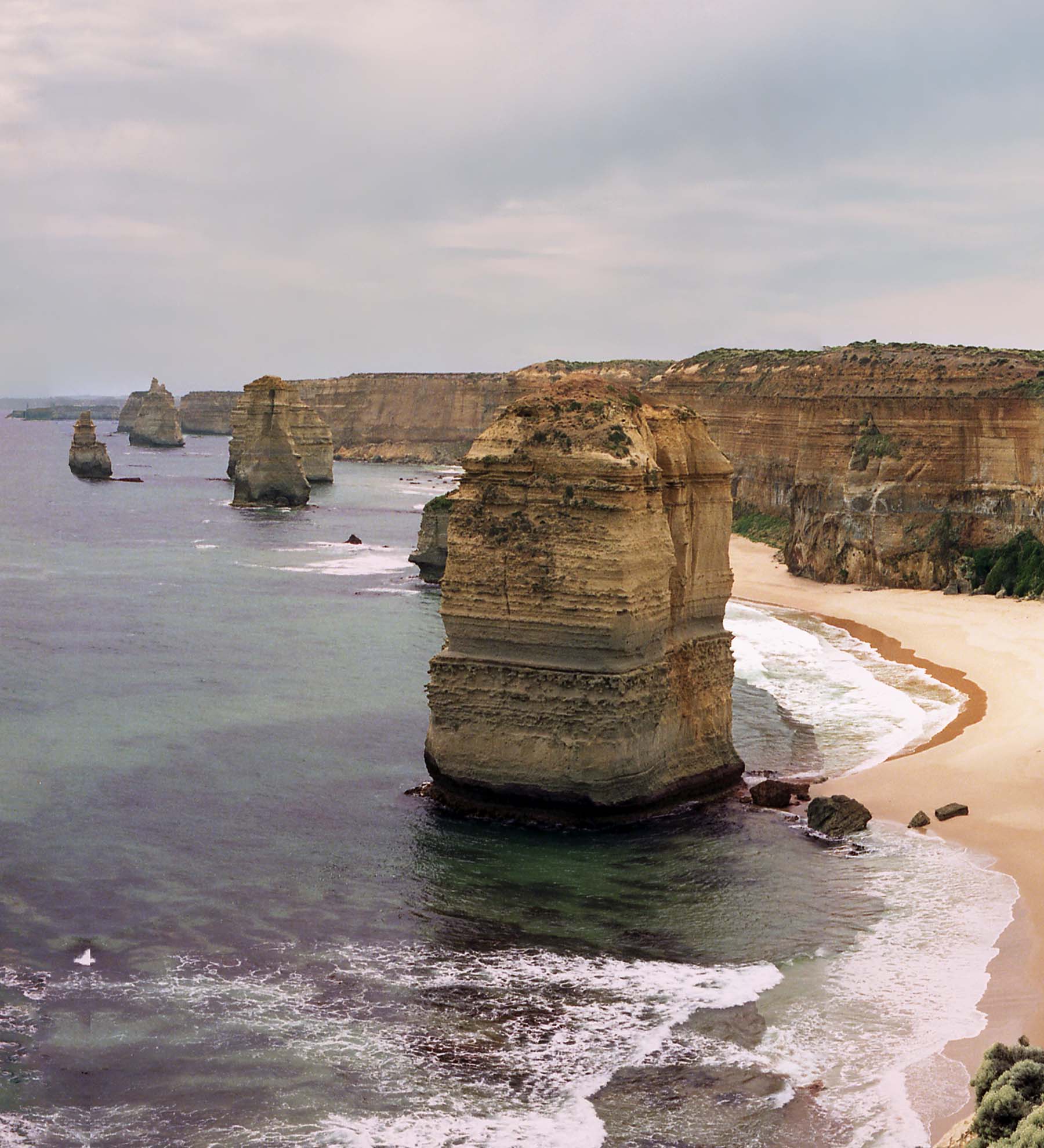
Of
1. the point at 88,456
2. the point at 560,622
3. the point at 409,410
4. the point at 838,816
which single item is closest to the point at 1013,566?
the point at 838,816

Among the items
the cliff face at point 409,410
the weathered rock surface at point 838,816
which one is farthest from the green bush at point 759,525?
the cliff face at point 409,410

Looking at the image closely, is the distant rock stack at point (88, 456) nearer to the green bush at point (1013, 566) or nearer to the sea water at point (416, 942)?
the sea water at point (416, 942)

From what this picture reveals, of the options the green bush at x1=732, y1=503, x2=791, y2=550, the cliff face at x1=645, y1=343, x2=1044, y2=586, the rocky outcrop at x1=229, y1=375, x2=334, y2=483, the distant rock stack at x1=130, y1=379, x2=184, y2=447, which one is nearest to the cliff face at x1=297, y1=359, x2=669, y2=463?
the distant rock stack at x1=130, y1=379, x2=184, y2=447

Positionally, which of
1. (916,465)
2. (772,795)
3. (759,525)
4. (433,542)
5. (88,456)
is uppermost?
(916,465)

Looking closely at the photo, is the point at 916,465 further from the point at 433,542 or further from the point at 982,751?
the point at 982,751

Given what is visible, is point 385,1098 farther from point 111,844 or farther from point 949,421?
point 949,421

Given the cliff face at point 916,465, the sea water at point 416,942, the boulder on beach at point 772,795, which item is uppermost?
the cliff face at point 916,465

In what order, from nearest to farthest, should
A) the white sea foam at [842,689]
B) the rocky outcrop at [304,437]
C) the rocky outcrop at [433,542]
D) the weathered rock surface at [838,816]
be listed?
1. the weathered rock surface at [838,816]
2. the white sea foam at [842,689]
3. the rocky outcrop at [433,542]
4. the rocky outcrop at [304,437]
